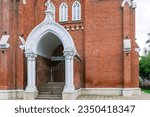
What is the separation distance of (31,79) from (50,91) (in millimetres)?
1802

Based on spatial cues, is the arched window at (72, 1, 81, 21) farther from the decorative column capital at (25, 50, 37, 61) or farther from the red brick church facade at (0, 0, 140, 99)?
the decorative column capital at (25, 50, 37, 61)

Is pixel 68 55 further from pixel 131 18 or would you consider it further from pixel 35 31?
pixel 131 18

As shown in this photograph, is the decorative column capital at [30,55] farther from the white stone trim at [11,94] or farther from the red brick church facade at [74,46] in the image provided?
the white stone trim at [11,94]

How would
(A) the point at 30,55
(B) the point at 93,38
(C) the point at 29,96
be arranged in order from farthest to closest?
(B) the point at 93,38 < (A) the point at 30,55 < (C) the point at 29,96

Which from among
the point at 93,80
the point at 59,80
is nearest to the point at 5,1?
the point at 59,80

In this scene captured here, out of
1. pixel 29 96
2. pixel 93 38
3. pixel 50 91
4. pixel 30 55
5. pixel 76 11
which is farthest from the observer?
pixel 76 11

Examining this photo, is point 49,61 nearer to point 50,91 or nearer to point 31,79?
point 50,91

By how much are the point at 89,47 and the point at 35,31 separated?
16.4 feet

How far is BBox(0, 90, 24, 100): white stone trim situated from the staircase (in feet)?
5.17

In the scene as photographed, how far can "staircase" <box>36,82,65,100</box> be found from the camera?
51.0ft

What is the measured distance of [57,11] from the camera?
1994 centimetres

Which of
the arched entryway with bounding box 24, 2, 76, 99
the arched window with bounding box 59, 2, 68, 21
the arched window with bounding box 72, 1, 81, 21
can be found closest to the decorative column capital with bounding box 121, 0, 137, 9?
the arched window with bounding box 72, 1, 81, 21

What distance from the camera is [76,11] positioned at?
1964 centimetres

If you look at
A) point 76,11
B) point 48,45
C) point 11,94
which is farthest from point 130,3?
point 11,94
